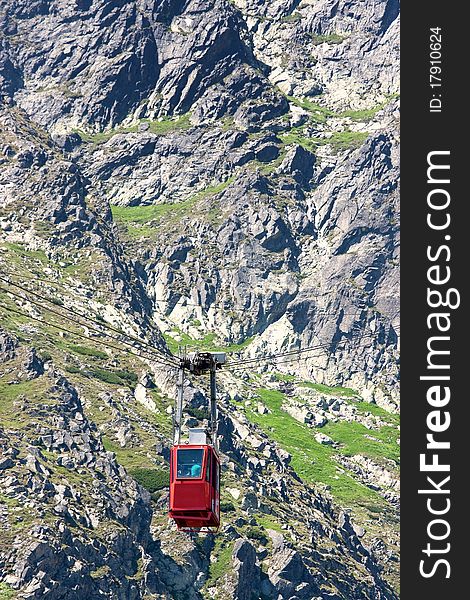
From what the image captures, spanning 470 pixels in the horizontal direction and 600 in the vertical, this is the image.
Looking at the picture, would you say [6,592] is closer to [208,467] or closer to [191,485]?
[208,467]

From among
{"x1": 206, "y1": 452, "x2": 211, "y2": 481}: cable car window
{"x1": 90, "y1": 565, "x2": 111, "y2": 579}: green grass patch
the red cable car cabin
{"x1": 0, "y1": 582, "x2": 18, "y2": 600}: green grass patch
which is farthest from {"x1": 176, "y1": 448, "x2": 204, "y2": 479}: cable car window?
{"x1": 90, "y1": 565, "x2": 111, "y2": 579}: green grass patch

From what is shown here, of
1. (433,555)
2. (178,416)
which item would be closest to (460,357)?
(433,555)

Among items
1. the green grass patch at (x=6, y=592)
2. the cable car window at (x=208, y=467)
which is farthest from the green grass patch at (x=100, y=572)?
the cable car window at (x=208, y=467)

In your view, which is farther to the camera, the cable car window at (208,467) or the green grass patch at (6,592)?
the green grass patch at (6,592)

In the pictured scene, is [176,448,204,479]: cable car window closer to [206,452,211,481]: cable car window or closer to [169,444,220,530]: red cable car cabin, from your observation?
[169,444,220,530]: red cable car cabin

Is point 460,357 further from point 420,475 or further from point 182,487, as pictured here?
point 182,487

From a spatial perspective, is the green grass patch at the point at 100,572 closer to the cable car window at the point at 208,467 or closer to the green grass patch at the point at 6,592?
the green grass patch at the point at 6,592

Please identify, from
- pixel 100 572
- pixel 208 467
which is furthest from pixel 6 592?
pixel 208 467

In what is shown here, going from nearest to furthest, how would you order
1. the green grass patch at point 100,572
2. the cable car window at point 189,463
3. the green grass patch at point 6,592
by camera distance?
1. the cable car window at point 189,463
2. the green grass patch at point 6,592
3. the green grass patch at point 100,572
